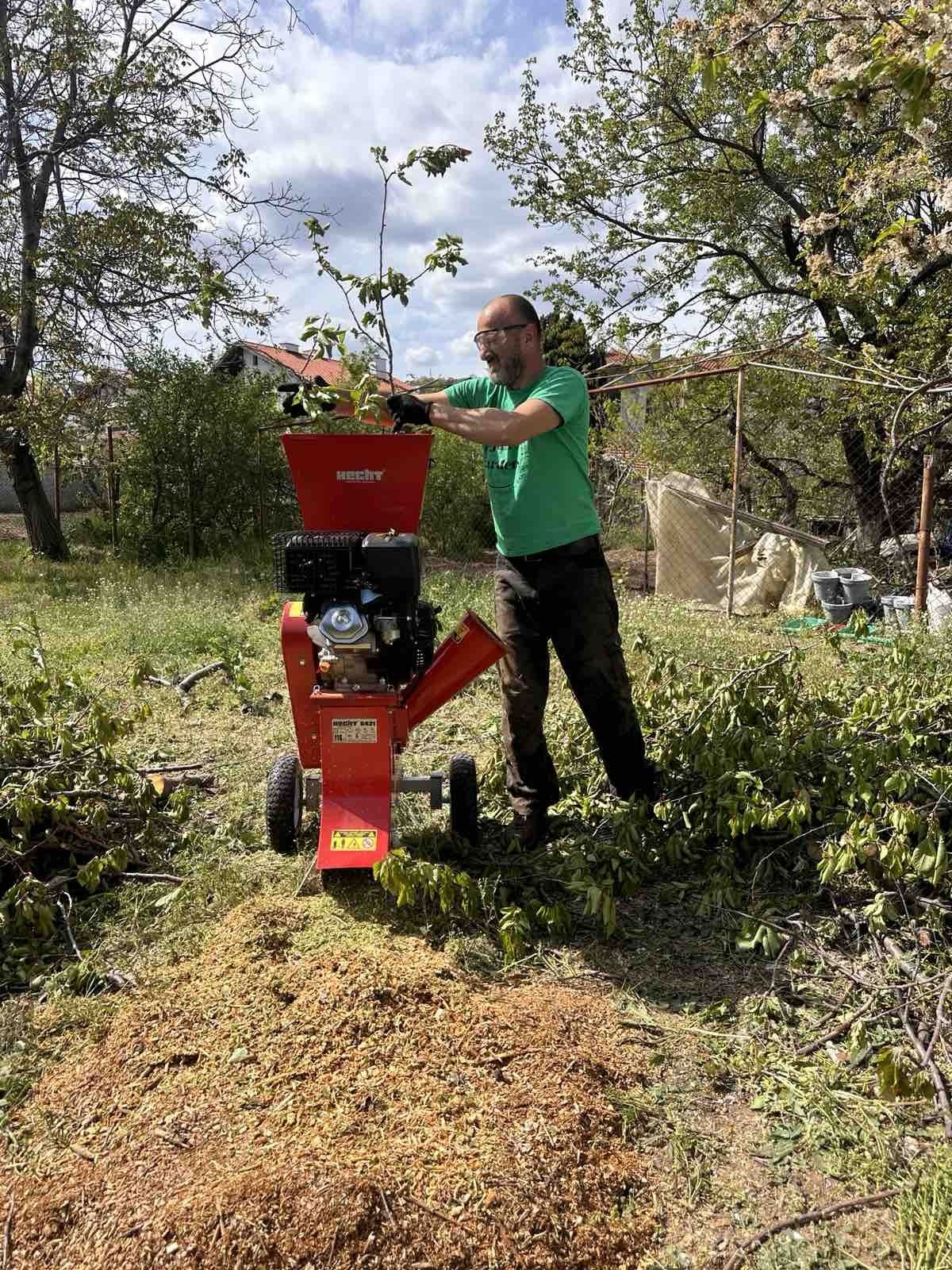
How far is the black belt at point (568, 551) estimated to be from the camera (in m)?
3.29

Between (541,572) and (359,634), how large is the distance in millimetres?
736

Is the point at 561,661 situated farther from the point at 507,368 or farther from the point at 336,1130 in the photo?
the point at 336,1130

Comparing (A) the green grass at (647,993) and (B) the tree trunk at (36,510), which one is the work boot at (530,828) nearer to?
(A) the green grass at (647,993)

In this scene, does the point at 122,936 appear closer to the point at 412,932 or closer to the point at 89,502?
the point at 412,932

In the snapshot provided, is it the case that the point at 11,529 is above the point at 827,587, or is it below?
above

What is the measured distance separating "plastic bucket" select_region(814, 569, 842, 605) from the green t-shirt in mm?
5861

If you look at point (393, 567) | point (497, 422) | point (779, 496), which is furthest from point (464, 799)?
point (779, 496)

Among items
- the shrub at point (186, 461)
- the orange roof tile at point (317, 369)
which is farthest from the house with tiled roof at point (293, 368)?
the shrub at point (186, 461)

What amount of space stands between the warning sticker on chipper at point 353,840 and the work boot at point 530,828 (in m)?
0.71

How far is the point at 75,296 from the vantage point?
1115 cm

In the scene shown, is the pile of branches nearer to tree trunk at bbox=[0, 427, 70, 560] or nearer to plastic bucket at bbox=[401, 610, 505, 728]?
plastic bucket at bbox=[401, 610, 505, 728]

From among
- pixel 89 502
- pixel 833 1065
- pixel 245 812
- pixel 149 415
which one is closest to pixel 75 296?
pixel 149 415

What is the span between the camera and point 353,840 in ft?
10.0

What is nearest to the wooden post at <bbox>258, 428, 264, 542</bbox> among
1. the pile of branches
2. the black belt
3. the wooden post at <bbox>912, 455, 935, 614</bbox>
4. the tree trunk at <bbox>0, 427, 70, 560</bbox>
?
the tree trunk at <bbox>0, 427, 70, 560</bbox>
